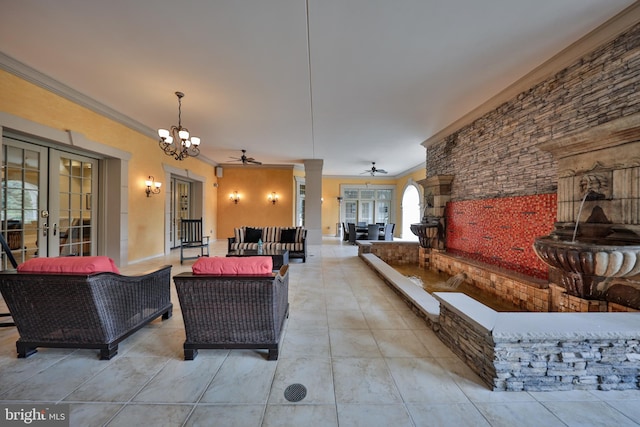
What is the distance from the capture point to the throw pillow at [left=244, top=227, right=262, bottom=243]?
632cm

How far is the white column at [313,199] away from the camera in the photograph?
351 inches

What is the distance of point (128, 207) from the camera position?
17.6 feet

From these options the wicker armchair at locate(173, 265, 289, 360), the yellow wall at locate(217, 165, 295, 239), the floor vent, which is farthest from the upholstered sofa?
the floor vent

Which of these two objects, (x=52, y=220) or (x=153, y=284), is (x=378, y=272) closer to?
(x=153, y=284)

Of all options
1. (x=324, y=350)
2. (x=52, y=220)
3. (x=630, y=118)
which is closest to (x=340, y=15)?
(x=630, y=118)

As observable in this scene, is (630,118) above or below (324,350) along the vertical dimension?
above

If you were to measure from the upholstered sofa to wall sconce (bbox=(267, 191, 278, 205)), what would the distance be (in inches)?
145

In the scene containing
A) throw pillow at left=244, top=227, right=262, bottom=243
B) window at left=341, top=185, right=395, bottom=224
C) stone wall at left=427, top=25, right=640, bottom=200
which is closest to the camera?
stone wall at left=427, top=25, right=640, bottom=200

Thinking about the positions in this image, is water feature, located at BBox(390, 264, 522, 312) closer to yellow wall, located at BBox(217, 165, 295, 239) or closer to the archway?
yellow wall, located at BBox(217, 165, 295, 239)

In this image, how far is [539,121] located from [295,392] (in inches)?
174

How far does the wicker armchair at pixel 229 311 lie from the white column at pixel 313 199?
22.4 ft

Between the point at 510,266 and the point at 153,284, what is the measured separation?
194 inches

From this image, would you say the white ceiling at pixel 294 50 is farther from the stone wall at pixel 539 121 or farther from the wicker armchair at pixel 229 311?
the wicker armchair at pixel 229 311

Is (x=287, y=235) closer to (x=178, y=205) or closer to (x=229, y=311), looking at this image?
(x=178, y=205)
